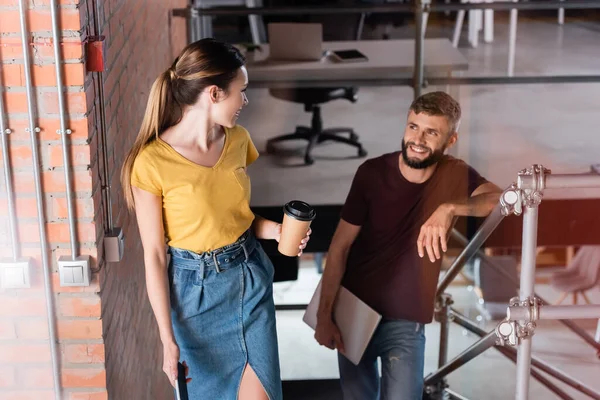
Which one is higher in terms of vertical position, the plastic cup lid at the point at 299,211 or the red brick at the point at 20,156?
the red brick at the point at 20,156

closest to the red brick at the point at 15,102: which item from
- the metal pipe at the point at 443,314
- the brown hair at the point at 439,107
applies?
the brown hair at the point at 439,107

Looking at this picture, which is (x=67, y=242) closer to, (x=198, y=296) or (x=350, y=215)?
(x=198, y=296)

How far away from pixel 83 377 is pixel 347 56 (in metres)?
3.28

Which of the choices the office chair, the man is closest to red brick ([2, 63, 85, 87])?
the man

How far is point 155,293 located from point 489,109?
4.65 metres

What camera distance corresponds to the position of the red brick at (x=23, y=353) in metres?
2.14

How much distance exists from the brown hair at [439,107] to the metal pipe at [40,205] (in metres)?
1.14

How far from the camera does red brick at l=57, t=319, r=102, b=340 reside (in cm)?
214

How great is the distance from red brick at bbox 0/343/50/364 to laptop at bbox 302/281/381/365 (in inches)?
36.7

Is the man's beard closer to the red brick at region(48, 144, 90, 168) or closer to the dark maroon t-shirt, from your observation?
the dark maroon t-shirt

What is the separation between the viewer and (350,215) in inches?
104

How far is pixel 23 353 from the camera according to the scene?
2.15m

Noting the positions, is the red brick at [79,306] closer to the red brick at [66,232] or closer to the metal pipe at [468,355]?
the red brick at [66,232]

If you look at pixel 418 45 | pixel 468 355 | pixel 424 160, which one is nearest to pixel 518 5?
pixel 418 45
